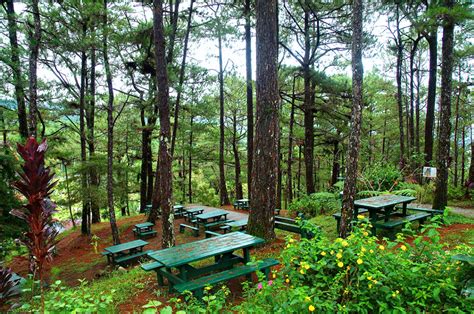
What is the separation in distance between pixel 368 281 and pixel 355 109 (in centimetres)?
289

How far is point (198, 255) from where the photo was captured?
397 centimetres

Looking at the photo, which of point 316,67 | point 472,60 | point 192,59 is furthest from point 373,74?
point 192,59

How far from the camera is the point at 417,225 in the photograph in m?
6.93

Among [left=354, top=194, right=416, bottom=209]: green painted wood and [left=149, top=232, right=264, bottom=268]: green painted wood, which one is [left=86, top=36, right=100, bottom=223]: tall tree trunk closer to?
[left=149, top=232, right=264, bottom=268]: green painted wood

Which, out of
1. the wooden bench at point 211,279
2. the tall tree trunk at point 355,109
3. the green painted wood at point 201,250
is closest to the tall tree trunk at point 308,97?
the tall tree trunk at point 355,109

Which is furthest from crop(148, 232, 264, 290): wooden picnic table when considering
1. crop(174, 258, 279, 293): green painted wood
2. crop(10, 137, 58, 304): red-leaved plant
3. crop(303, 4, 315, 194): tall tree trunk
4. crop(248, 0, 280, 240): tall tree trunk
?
crop(303, 4, 315, 194): tall tree trunk

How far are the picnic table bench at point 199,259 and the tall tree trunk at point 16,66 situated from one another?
7690mm

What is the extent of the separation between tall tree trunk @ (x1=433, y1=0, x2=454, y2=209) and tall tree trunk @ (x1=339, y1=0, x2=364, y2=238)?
3.76 meters

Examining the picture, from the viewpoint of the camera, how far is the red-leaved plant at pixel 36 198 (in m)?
2.01

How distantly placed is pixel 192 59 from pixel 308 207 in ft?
26.6

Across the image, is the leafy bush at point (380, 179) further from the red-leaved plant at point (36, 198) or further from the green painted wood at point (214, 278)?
the red-leaved plant at point (36, 198)

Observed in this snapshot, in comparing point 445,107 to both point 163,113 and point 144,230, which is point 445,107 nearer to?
point 163,113

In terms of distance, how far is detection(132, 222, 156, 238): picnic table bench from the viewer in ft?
35.2

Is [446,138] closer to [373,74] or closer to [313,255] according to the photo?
[313,255]
